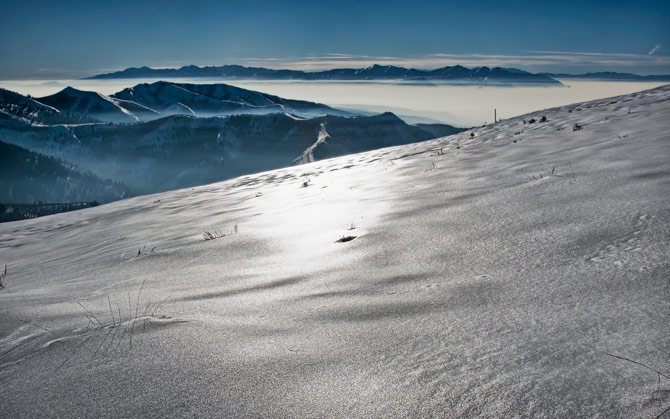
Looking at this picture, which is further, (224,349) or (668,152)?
(668,152)

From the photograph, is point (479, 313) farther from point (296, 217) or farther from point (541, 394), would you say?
point (296, 217)

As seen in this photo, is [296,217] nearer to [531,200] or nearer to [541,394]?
[531,200]

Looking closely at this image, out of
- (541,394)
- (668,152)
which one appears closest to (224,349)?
(541,394)

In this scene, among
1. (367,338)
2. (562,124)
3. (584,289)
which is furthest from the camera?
(562,124)

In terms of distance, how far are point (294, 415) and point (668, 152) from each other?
4707 mm

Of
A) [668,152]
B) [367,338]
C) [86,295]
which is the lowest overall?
[86,295]

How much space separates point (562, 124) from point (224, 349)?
31.8 feet

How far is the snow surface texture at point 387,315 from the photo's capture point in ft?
4.58

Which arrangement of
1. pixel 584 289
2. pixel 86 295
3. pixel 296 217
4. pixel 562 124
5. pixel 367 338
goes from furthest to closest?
pixel 562 124 < pixel 296 217 < pixel 86 295 < pixel 584 289 < pixel 367 338

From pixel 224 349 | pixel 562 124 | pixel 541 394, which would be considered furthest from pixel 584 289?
pixel 562 124

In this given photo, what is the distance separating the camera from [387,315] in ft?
6.72

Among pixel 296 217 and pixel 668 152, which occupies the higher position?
pixel 668 152

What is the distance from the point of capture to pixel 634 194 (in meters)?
3.29

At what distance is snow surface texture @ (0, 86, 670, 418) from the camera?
1396mm
